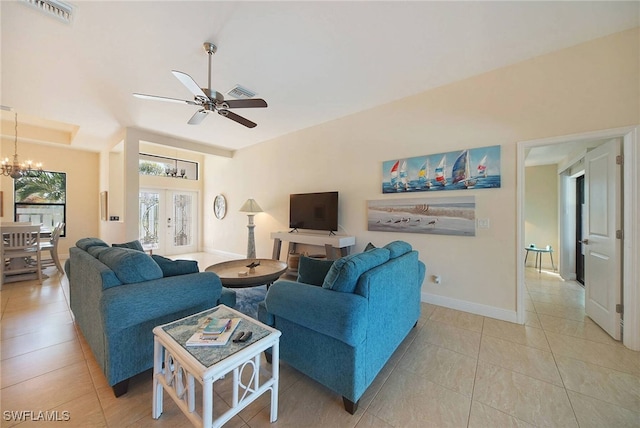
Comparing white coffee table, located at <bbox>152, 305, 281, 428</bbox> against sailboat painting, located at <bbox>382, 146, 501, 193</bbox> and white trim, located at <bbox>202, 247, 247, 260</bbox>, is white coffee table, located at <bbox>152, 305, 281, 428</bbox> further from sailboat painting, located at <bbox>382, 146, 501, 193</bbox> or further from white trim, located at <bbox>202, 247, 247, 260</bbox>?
white trim, located at <bbox>202, 247, 247, 260</bbox>

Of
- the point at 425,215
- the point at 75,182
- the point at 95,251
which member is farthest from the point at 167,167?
the point at 425,215

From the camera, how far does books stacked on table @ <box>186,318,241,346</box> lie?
1273 mm

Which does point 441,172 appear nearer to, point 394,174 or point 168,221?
point 394,174

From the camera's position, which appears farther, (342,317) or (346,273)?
(346,273)

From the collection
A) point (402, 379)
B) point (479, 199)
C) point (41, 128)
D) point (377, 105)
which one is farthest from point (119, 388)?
point (41, 128)

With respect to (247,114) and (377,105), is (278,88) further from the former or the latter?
(377,105)

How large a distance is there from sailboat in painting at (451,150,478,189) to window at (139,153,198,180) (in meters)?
6.83

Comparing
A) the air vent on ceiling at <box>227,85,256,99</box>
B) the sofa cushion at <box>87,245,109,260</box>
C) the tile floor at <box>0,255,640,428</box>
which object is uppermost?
the air vent on ceiling at <box>227,85,256,99</box>

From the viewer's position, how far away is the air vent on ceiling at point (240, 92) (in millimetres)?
3069

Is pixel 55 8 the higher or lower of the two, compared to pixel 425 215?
higher

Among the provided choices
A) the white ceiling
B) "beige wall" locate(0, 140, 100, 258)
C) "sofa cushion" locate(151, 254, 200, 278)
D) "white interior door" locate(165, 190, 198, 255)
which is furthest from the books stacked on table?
"beige wall" locate(0, 140, 100, 258)

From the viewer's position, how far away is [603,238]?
2469 millimetres

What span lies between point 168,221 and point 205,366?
6685 mm

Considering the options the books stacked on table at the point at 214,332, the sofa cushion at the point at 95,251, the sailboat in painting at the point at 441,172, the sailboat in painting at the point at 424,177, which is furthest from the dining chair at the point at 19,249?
the sailboat in painting at the point at 441,172
